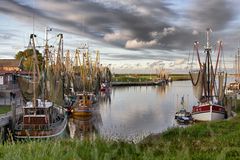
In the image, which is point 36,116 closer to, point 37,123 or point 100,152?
point 37,123

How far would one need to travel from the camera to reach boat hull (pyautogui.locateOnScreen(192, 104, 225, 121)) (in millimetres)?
59991

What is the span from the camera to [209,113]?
2382 inches

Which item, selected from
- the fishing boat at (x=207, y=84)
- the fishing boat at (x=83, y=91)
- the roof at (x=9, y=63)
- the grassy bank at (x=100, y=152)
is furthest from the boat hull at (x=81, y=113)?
the grassy bank at (x=100, y=152)

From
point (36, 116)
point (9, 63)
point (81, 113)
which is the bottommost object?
point (81, 113)

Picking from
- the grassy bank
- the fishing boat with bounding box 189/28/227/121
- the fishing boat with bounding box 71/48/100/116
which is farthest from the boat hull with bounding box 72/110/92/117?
the grassy bank

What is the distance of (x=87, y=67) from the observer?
111 meters

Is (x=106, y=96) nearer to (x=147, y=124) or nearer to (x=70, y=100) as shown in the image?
(x=70, y=100)

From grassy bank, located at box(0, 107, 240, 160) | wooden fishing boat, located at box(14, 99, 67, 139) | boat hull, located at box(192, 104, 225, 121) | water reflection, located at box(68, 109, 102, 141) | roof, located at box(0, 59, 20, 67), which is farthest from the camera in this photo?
roof, located at box(0, 59, 20, 67)

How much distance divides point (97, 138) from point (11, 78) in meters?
71.1

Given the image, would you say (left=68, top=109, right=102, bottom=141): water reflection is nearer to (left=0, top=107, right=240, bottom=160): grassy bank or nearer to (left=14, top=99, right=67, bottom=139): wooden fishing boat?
(left=14, top=99, right=67, bottom=139): wooden fishing boat

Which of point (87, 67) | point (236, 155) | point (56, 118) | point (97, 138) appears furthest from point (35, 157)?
point (87, 67)

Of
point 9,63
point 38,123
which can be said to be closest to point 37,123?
point 38,123

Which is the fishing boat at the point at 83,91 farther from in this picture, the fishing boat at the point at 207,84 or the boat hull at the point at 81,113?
the fishing boat at the point at 207,84

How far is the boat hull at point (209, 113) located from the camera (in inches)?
2362
